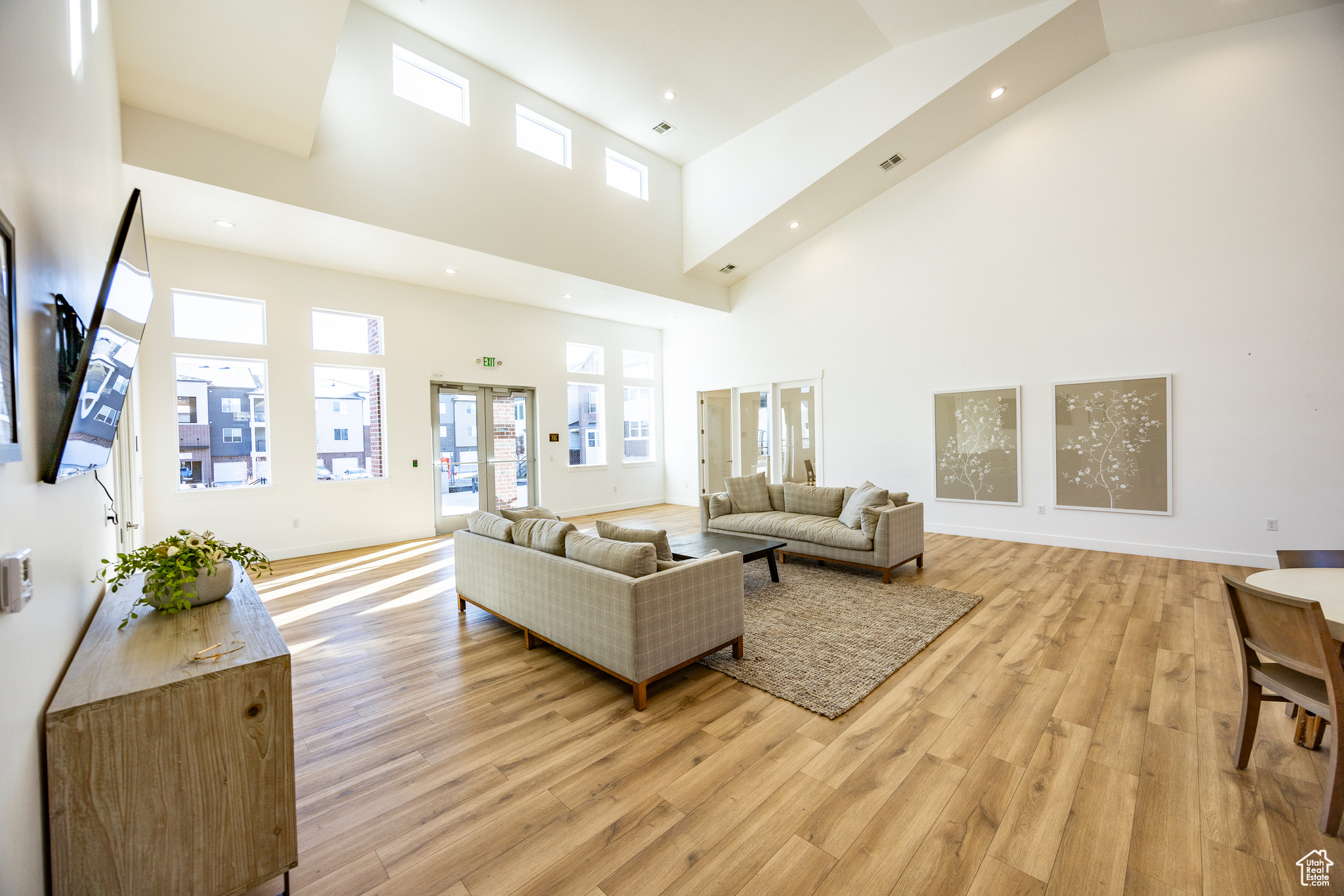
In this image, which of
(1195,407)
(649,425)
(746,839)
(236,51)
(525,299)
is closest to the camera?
(746,839)

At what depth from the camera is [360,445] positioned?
6.62 m

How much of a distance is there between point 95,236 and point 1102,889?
177 inches

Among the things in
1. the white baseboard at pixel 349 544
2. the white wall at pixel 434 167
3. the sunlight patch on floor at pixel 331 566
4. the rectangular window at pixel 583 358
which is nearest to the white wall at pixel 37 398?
the white wall at pixel 434 167

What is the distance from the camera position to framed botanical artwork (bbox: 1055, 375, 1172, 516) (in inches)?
213

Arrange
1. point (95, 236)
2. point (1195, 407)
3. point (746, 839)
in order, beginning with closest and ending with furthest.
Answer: point (746, 839) < point (95, 236) < point (1195, 407)

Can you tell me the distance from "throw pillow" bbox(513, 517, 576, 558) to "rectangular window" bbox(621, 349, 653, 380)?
6.25 metres

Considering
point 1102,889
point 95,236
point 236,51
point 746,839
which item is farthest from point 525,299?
point 1102,889

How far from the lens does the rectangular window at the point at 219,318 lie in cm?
541

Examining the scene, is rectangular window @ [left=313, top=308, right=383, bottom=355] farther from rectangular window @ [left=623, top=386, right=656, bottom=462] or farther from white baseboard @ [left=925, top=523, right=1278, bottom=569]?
white baseboard @ [left=925, top=523, right=1278, bottom=569]

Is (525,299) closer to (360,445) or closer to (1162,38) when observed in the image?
(360,445)

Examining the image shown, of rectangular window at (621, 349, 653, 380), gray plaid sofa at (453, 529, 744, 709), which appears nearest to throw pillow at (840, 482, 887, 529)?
gray plaid sofa at (453, 529, 744, 709)

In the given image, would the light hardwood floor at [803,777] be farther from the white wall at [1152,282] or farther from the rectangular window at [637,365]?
the rectangular window at [637,365]

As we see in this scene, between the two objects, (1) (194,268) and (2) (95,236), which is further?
(1) (194,268)

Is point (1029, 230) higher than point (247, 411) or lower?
higher
